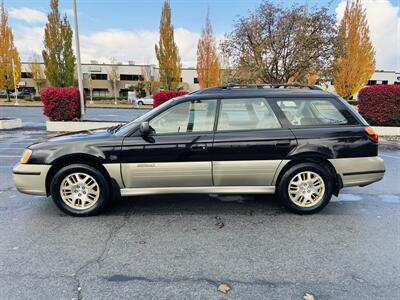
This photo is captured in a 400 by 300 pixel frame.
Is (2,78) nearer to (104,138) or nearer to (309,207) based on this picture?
(104,138)

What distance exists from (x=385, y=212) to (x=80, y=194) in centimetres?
425

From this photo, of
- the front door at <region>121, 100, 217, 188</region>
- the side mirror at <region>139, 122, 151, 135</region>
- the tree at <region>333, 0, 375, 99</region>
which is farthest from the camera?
the tree at <region>333, 0, 375, 99</region>

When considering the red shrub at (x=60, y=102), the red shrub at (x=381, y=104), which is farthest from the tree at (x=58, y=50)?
the red shrub at (x=381, y=104)

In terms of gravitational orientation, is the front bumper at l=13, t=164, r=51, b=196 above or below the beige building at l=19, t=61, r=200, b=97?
below

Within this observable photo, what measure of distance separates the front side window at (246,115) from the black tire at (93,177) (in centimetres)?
172

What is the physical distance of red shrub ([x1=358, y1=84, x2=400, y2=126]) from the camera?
→ 1081cm

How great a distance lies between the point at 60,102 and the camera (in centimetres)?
1212

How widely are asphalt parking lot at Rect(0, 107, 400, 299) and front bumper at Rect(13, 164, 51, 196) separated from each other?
1.25 ft

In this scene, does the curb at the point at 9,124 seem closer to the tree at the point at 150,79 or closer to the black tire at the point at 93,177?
the black tire at the point at 93,177

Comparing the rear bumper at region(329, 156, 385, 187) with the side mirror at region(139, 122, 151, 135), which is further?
the rear bumper at region(329, 156, 385, 187)

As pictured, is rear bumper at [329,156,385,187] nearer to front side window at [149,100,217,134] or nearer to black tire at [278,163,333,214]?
black tire at [278,163,333,214]

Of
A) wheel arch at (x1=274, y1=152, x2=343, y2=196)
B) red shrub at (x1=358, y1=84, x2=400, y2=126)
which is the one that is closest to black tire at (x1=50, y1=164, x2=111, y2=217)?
wheel arch at (x1=274, y1=152, x2=343, y2=196)

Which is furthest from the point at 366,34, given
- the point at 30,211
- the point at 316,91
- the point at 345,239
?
the point at 30,211

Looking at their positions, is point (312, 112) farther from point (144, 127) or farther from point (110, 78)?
point (110, 78)
